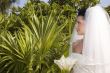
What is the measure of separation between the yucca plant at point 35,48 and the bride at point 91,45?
18.8 ft

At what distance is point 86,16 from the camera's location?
366cm

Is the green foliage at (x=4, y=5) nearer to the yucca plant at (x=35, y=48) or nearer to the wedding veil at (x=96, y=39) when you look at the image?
the yucca plant at (x=35, y=48)

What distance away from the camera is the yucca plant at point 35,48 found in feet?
31.3

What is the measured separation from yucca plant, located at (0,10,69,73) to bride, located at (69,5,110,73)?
574 centimetres

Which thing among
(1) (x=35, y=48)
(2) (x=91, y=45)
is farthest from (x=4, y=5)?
(2) (x=91, y=45)

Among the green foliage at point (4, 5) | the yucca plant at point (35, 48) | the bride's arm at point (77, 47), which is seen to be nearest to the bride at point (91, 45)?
the bride's arm at point (77, 47)

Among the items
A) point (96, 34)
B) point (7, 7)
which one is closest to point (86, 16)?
point (96, 34)

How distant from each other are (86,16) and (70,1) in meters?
18.0

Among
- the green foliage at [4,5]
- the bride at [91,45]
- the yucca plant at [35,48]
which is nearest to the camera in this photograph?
the bride at [91,45]

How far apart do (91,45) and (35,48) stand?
6.11 metres

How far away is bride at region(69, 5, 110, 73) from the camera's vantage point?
11.6ft

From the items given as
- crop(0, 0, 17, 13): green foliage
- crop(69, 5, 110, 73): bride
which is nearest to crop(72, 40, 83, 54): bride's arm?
crop(69, 5, 110, 73): bride

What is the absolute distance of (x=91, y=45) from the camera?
11.8ft

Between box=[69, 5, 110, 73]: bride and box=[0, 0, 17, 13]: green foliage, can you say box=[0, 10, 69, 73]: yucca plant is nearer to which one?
box=[69, 5, 110, 73]: bride
